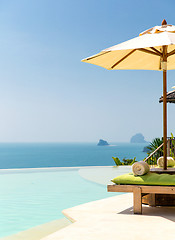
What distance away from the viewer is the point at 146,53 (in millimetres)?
6430

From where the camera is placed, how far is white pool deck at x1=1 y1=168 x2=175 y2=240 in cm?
405

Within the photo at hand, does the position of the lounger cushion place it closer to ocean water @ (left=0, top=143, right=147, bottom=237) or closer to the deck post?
the deck post

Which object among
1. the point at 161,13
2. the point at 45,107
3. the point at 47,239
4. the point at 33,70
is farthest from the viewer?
the point at 45,107

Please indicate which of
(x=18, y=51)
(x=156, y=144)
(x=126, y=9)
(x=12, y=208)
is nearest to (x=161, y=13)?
(x=126, y=9)

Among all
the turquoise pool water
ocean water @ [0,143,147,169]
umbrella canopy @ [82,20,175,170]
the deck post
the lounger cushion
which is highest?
umbrella canopy @ [82,20,175,170]

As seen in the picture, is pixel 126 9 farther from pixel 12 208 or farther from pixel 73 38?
pixel 12 208

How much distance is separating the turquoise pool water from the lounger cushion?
1.53 m

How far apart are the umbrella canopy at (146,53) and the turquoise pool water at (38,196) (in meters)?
2.30

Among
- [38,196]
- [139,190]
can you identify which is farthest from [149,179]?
[38,196]

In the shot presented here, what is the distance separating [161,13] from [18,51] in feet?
91.1

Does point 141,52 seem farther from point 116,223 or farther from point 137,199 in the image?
point 116,223

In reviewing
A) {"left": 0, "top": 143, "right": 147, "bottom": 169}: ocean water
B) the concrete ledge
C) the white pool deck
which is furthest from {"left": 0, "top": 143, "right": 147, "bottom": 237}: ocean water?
{"left": 0, "top": 143, "right": 147, "bottom": 169}: ocean water

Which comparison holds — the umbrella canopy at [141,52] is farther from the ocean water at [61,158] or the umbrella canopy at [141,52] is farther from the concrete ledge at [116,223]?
the ocean water at [61,158]

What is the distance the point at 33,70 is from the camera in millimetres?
71750
